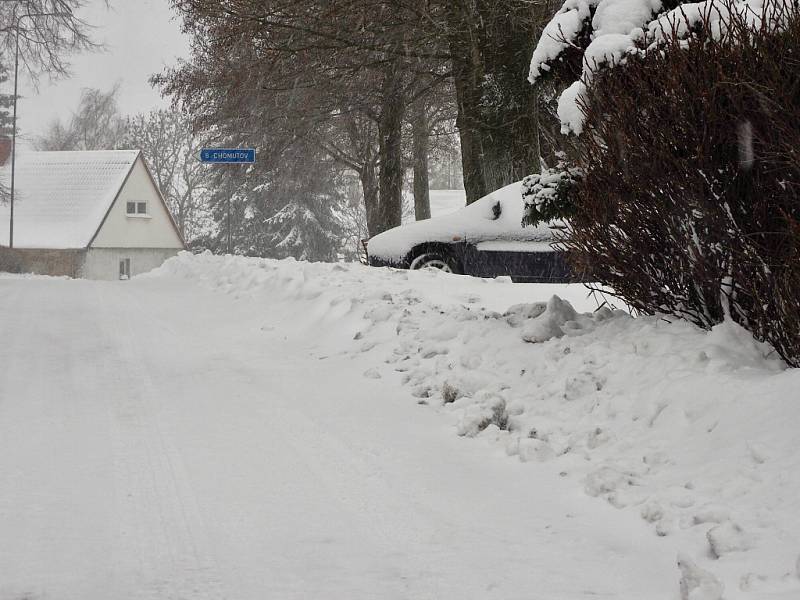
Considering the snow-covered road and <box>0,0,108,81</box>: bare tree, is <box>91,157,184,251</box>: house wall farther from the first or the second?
the snow-covered road

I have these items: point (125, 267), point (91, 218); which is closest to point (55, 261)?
point (91, 218)

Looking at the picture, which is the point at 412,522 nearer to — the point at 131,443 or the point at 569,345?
the point at 131,443

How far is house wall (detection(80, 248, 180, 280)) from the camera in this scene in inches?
1761

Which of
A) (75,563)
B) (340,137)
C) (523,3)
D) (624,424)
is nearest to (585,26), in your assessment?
(624,424)

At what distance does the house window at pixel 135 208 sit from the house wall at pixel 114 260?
1811 millimetres

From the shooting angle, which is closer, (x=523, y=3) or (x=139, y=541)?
(x=139, y=541)

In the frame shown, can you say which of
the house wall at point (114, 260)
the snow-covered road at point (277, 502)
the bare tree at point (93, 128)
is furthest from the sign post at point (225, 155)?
the bare tree at point (93, 128)

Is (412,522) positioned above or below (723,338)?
below

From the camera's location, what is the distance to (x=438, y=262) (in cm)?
1383

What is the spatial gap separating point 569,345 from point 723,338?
42.4 inches

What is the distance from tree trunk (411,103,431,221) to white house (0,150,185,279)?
22.5 metres

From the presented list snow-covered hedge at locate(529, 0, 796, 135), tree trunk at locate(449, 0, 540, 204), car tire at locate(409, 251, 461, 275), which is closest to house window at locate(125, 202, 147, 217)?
car tire at locate(409, 251, 461, 275)

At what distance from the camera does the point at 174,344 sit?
8.63 meters

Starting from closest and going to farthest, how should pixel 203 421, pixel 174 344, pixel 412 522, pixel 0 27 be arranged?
pixel 412 522, pixel 203 421, pixel 174 344, pixel 0 27
